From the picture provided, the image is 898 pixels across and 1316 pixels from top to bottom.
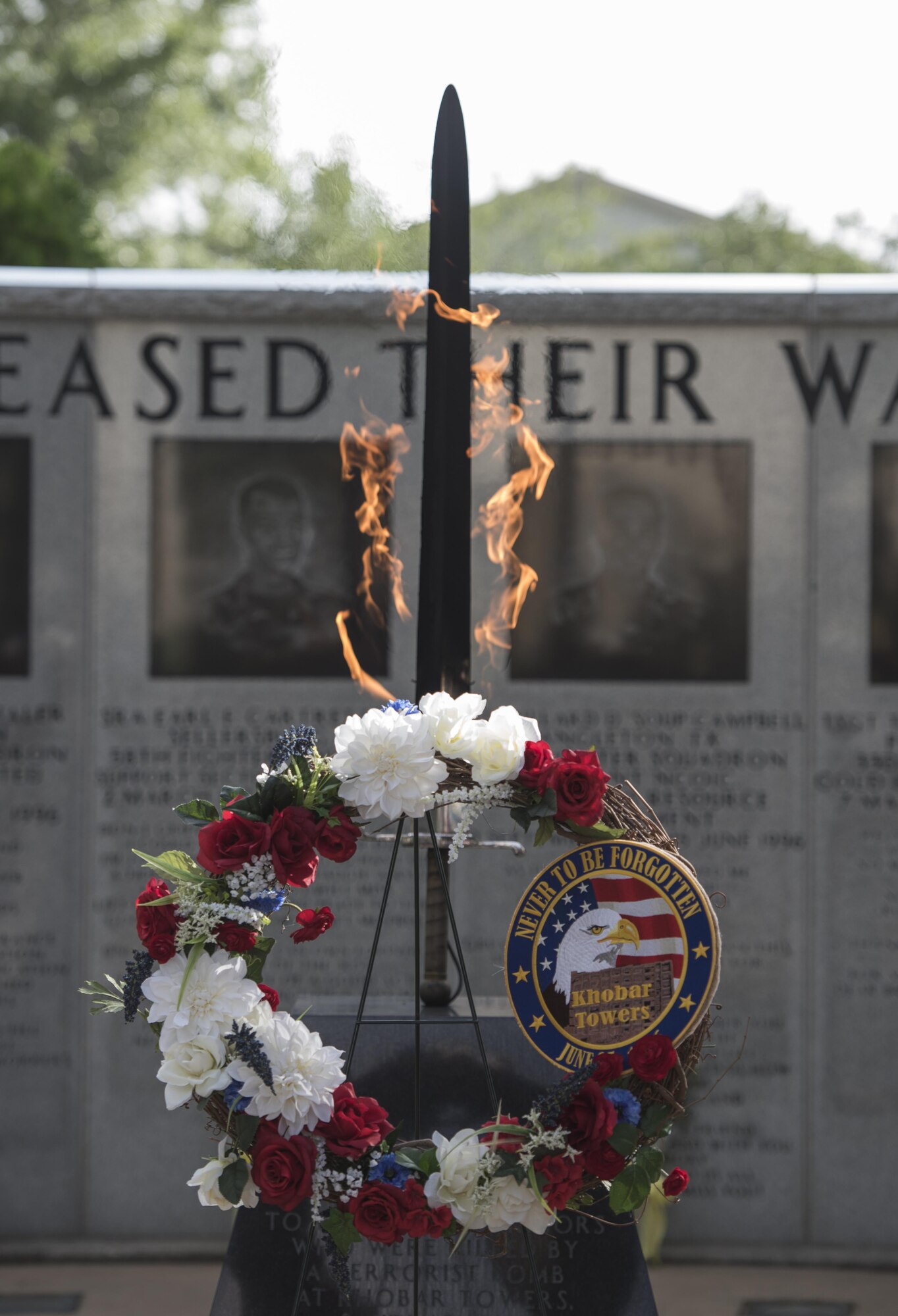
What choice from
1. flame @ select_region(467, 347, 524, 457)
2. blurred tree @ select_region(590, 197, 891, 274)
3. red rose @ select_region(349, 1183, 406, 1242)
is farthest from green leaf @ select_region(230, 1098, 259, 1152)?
blurred tree @ select_region(590, 197, 891, 274)

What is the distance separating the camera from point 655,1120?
2.48 m

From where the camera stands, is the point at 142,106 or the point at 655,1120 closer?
the point at 655,1120

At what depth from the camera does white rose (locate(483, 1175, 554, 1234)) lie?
2436mm

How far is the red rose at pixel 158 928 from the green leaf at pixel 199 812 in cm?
17

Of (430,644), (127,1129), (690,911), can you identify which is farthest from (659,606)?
(127,1129)

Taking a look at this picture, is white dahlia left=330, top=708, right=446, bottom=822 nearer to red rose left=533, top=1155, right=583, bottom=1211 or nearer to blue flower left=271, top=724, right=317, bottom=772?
blue flower left=271, top=724, right=317, bottom=772

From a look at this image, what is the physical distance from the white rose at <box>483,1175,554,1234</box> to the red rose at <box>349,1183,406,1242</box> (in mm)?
177

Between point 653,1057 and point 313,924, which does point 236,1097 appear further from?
point 653,1057

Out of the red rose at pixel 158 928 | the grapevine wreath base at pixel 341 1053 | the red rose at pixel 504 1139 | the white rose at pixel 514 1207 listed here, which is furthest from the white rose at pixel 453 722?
the white rose at pixel 514 1207

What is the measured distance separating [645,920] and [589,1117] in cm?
39

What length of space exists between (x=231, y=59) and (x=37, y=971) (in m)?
15.0

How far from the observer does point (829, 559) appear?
196 inches

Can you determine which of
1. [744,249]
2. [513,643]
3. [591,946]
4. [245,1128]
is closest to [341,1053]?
[245,1128]

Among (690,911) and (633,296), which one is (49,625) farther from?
(690,911)
